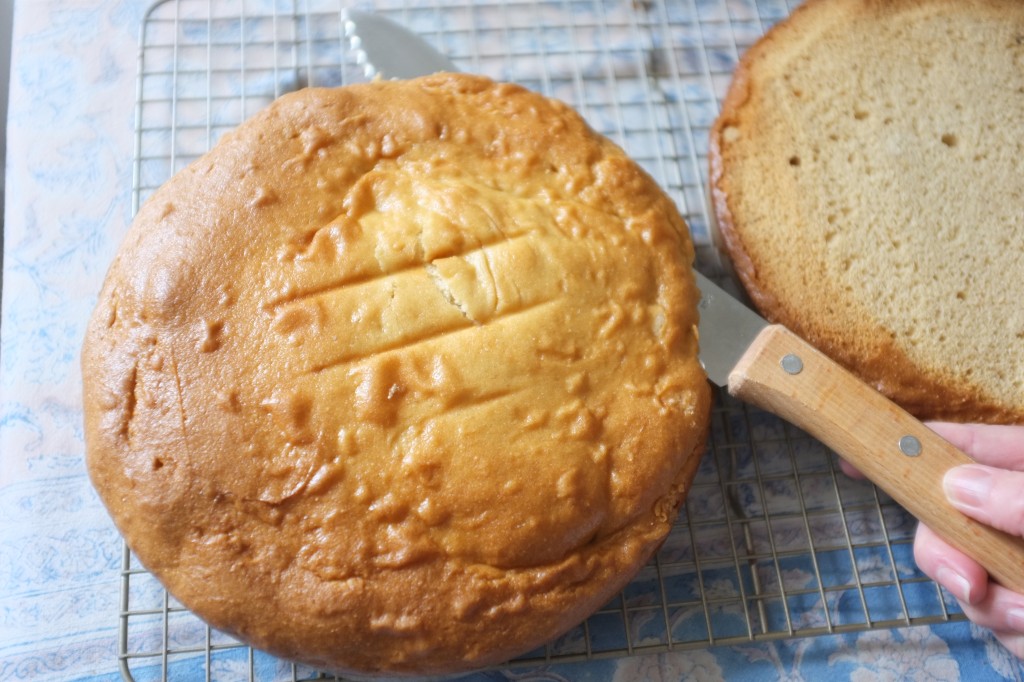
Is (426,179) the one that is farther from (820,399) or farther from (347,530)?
(820,399)

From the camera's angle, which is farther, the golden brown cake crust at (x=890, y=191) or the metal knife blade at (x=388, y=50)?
the metal knife blade at (x=388, y=50)

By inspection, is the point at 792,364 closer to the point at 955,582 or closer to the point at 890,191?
the point at 955,582

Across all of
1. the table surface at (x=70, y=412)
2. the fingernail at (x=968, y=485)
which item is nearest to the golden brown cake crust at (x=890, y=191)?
the fingernail at (x=968, y=485)

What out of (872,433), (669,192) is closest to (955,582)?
(872,433)

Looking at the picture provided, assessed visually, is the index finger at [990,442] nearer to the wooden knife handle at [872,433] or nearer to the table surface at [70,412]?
the wooden knife handle at [872,433]

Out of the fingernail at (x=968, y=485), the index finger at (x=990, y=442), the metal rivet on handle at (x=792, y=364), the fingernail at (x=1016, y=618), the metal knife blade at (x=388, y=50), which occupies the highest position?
the metal knife blade at (x=388, y=50)
